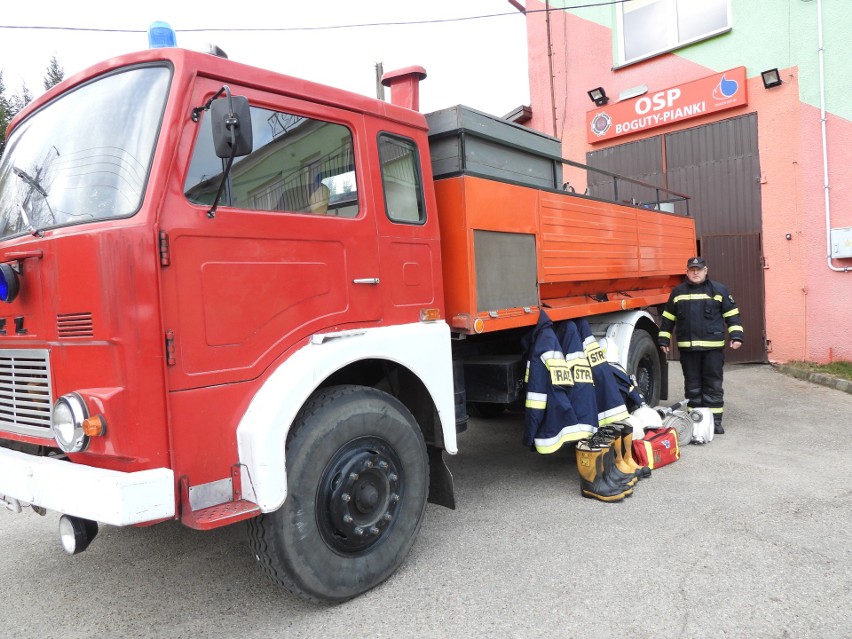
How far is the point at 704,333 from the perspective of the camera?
228 inches

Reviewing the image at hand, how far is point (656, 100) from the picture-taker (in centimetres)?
1028

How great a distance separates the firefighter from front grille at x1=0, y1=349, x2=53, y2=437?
16.9 ft

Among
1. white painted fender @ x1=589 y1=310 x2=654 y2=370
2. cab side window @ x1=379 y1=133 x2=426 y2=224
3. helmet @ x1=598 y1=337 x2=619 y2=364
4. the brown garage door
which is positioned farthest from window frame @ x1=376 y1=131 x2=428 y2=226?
the brown garage door

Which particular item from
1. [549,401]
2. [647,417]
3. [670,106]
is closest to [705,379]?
[647,417]

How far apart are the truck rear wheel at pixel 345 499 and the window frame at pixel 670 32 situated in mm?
9250

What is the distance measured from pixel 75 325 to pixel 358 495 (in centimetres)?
141

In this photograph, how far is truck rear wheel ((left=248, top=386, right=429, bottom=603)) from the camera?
8.79 feet

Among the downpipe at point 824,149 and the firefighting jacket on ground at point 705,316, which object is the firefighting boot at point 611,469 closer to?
the firefighting jacket on ground at point 705,316

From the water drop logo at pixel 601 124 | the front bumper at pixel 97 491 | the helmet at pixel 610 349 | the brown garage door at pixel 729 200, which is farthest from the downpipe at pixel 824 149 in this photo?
the front bumper at pixel 97 491

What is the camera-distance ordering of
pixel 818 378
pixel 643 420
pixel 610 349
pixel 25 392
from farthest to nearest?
pixel 818 378 → pixel 610 349 → pixel 643 420 → pixel 25 392

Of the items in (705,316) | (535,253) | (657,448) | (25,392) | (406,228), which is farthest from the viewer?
(705,316)

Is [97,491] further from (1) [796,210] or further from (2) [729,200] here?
(2) [729,200]

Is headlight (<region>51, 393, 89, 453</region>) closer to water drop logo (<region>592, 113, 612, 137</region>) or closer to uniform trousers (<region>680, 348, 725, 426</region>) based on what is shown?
uniform trousers (<region>680, 348, 725, 426</region>)

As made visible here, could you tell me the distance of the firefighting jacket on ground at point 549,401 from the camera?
4094mm
